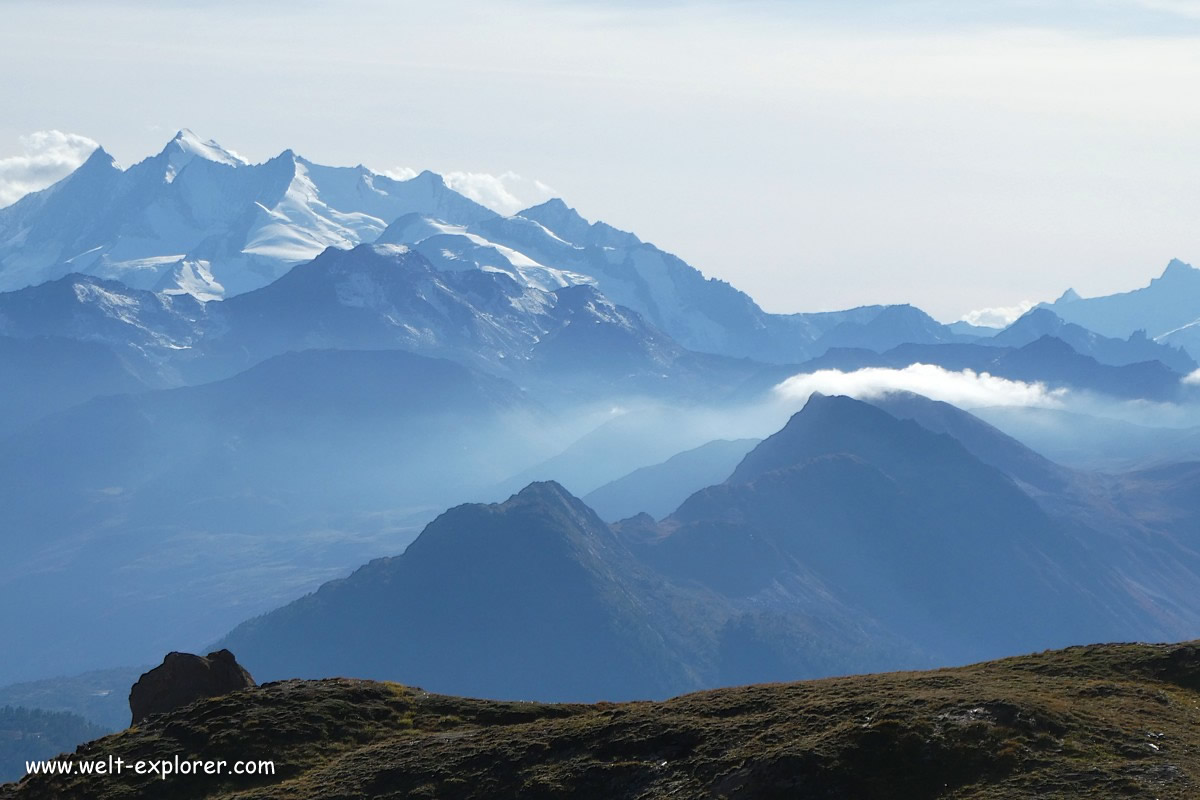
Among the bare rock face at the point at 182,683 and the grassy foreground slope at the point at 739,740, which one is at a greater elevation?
the bare rock face at the point at 182,683

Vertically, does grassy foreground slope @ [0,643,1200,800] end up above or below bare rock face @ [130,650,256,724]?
below

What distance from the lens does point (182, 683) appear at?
378 ft

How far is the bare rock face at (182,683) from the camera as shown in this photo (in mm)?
114562

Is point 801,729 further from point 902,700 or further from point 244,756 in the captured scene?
point 244,756

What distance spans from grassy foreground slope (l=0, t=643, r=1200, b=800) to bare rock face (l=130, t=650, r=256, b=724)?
7.71 metres

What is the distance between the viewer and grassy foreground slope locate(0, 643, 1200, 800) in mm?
76562

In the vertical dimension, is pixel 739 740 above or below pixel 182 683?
below

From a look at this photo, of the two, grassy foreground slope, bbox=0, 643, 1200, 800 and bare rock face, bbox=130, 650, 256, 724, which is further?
bare rock face, bbox=130, 650, 256, 724

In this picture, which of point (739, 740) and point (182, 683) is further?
point (182, 683)

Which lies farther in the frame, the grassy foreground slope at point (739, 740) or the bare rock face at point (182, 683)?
the bare rock face at point (182, 683)

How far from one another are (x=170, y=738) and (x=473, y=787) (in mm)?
24530

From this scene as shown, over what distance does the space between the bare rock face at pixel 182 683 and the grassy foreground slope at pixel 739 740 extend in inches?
303

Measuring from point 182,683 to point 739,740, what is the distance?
4987 centimetres

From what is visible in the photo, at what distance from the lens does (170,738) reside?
98562mm
